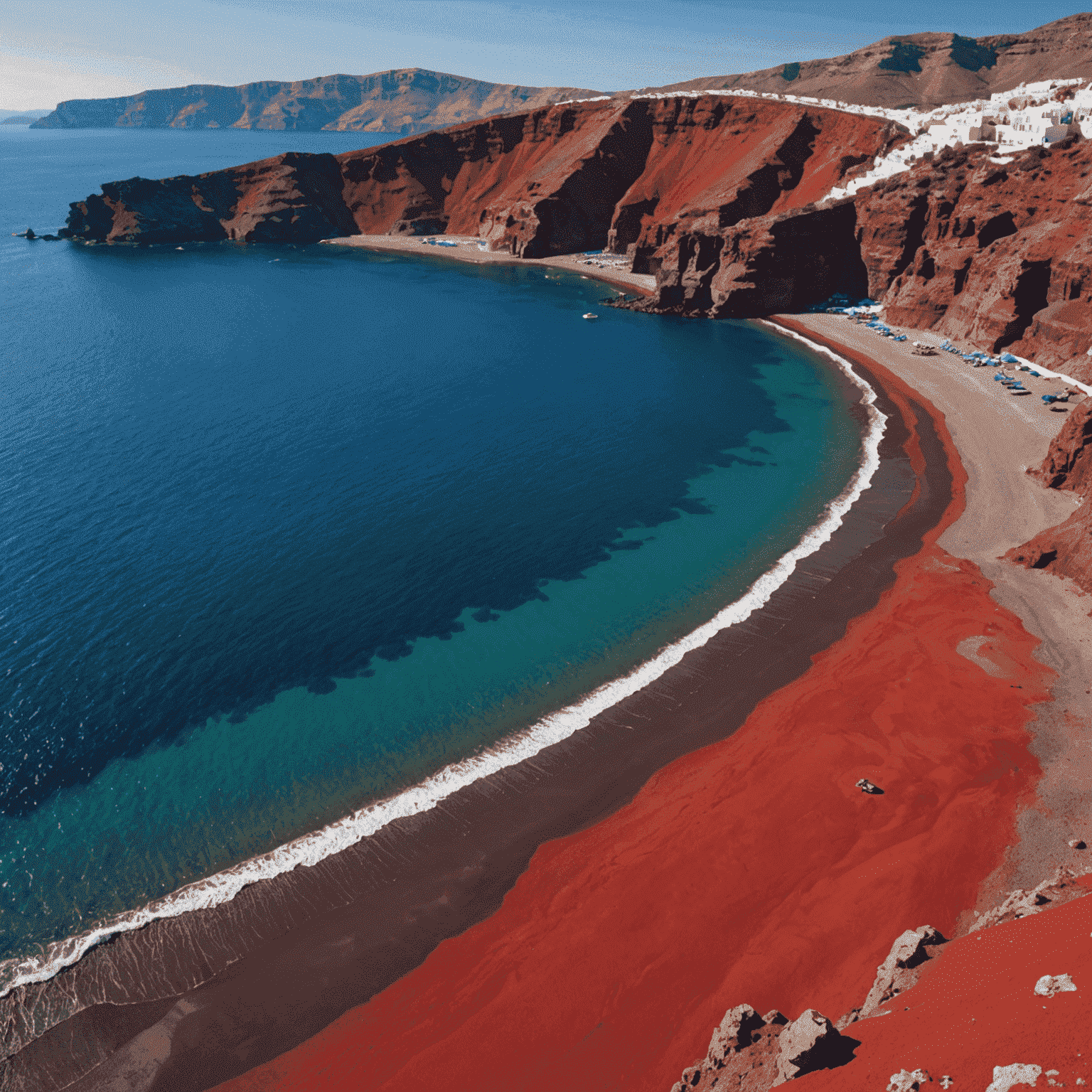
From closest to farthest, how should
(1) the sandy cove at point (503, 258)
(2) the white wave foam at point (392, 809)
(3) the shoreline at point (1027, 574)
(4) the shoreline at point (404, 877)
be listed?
(4) the shoreline at point (404, 877) < (2) the white wave foam at point (392, 809) < (3) the shoreline at point (1027, 574) < (1) the sandy cove at point (503, 258)

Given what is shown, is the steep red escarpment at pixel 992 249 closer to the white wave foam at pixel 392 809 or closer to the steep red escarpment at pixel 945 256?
the steep red escarpment at pixel 945 256

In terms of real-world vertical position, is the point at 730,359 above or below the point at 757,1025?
above

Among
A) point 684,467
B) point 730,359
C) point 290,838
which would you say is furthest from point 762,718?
point 730,359

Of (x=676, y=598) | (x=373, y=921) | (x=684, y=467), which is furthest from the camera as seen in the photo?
(x=684, y=467)

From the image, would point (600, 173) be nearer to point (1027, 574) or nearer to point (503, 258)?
point (503, 258)

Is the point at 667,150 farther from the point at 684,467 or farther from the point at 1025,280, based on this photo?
the point at 684,467

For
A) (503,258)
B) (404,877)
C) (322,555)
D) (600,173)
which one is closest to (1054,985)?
(404,877)

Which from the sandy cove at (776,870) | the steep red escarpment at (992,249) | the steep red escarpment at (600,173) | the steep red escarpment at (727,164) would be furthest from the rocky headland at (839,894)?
the steep red escarpment at (600,173)
